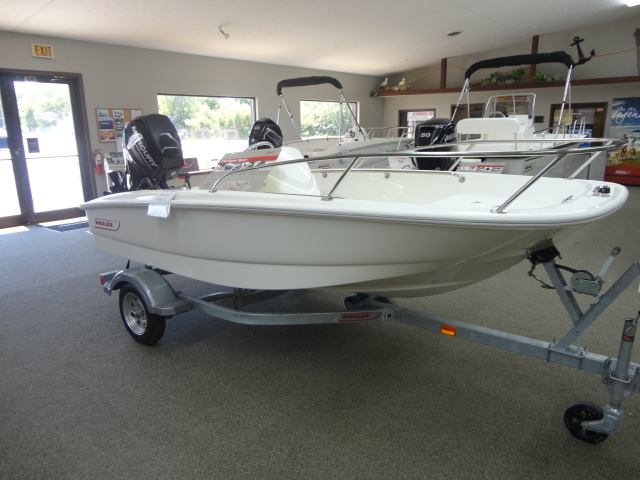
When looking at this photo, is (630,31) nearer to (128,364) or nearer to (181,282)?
(181,282)

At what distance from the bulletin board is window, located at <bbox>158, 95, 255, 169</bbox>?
0.68 m

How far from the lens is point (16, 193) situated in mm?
5320

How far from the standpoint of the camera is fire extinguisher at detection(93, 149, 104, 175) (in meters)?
5.71

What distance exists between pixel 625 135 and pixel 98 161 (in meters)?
9.00

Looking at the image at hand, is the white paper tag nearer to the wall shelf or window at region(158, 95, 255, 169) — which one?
window at region(158, 95, 255, 169)

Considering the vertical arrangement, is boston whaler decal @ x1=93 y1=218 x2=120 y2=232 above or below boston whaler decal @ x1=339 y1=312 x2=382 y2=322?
above

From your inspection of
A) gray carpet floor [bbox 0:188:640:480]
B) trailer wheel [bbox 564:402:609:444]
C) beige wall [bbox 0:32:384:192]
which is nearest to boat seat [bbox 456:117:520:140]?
gray carpet floor [bbox 0:188:640:480]

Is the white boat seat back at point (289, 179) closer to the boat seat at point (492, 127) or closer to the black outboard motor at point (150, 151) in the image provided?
the black outboard motor at point (150, 151)

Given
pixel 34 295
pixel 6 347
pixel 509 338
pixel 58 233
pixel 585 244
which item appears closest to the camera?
pixel 509 338

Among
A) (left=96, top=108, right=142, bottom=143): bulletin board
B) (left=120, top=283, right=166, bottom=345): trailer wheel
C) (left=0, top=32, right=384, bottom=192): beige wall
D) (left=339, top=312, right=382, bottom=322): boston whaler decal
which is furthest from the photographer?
(left=96, top=108, right=142, bottom=143): bulletin board

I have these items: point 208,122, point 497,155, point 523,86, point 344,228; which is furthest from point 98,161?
point 523,86

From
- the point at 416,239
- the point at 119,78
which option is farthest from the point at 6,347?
the point at 119,78

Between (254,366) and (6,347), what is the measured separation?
1.37 metres

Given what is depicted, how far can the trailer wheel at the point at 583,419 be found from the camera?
1.55m
